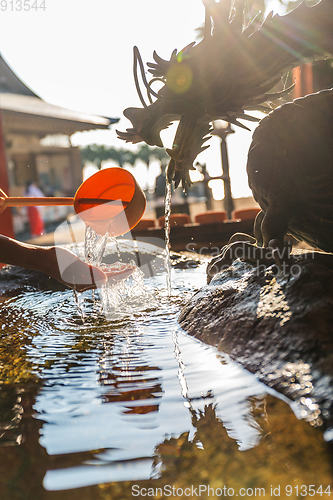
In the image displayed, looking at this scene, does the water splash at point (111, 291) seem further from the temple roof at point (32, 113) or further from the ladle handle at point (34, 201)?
the temple roof at point (32, 113)

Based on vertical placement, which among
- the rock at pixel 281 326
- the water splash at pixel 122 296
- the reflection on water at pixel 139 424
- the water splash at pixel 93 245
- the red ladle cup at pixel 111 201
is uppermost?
the red ladle cup at pixel 111 201

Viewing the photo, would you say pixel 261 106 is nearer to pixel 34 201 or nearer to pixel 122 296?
pixel 34 201

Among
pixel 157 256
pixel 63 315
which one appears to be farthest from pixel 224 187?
pixel 63 315

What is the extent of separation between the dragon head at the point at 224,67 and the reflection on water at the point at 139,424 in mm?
1149

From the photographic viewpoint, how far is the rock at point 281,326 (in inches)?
48.9

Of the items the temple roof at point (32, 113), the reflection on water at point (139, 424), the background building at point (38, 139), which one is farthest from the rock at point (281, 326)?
the temple roof at point (32, 113)

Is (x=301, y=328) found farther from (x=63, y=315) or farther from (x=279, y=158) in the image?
(x=63, y=315)

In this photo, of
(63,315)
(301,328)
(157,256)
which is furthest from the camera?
(157,256)

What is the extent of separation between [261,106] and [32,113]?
30.5ft

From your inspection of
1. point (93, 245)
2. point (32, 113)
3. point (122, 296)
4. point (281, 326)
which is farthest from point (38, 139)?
point (281, 326)

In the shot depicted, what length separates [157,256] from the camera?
14.1 feet

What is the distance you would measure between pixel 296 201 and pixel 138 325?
1047mm

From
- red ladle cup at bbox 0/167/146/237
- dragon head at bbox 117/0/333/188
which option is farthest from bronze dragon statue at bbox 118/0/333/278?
red ladle cup at bbox 0/167/146/237

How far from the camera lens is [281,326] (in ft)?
4.93
